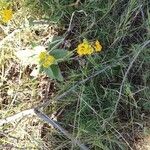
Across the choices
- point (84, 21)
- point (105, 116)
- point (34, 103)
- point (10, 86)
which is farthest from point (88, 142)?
point (84, 21)

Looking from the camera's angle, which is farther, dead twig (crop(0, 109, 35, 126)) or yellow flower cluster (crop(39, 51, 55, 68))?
dead twig (crop(0, 109, 35, 126))

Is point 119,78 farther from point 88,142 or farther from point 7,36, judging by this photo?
point 7,36

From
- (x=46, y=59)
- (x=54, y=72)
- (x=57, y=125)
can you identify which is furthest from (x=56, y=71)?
(x=57, y=125)

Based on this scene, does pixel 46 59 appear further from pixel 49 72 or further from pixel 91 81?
pixel 91 81

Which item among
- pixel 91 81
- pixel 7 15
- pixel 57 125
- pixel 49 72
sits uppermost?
pixel 7 15

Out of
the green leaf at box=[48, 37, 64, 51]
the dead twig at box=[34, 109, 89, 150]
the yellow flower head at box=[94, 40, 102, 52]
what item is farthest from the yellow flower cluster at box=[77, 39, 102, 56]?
the dead twig at box=[34, 109, 89, 150]

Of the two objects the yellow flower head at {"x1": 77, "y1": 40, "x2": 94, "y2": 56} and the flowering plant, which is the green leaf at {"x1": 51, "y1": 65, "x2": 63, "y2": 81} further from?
the yellow flower head at {"x1": 77, "y1": 40, "x2": 94, "y2": 56}

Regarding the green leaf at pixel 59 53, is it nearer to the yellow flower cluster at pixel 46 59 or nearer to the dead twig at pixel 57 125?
the yellow flower cluster at pixel 46 59

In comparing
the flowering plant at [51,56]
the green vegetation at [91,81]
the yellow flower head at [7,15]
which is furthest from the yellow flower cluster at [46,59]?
the yellow flower head at [7,15]
